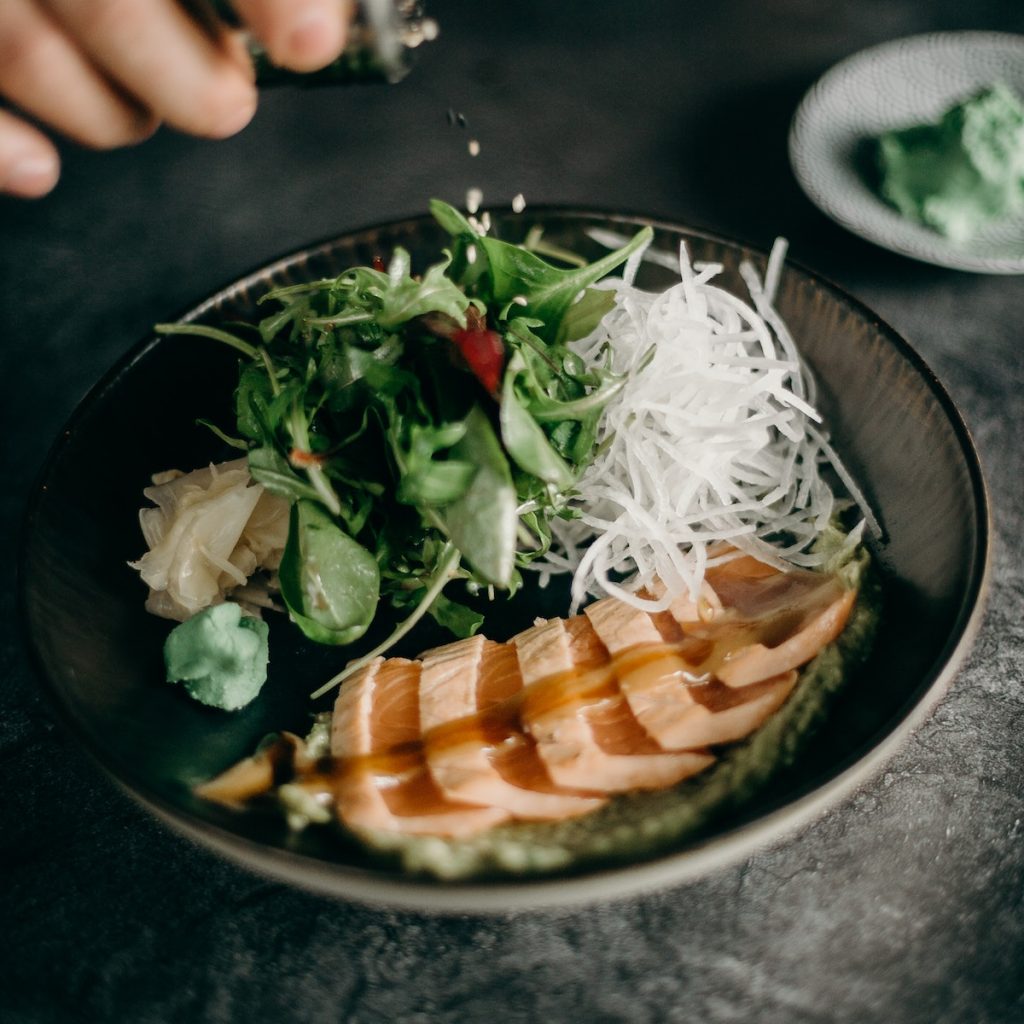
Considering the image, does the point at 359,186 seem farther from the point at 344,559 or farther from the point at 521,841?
the point at 521,841

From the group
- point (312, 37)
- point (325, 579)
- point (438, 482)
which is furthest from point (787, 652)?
point (312, 37)

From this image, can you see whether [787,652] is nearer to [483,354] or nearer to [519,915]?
[519,915]

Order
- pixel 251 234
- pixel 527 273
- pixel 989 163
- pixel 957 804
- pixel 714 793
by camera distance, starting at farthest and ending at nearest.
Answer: pixel 251 234, pixel 989 163, pixel 527 273, pixel 957 804, pixel 714 793

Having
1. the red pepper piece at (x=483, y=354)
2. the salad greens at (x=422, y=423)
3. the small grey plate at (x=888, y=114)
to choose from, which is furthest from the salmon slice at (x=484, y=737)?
the small grey plate at (x=888, y=114)

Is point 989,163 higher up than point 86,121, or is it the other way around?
point 86,121

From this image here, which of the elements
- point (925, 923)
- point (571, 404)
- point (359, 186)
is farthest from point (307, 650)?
point (359, 186)

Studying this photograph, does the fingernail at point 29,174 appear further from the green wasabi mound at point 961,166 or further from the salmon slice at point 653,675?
the green wasabi mound at point 961,166
